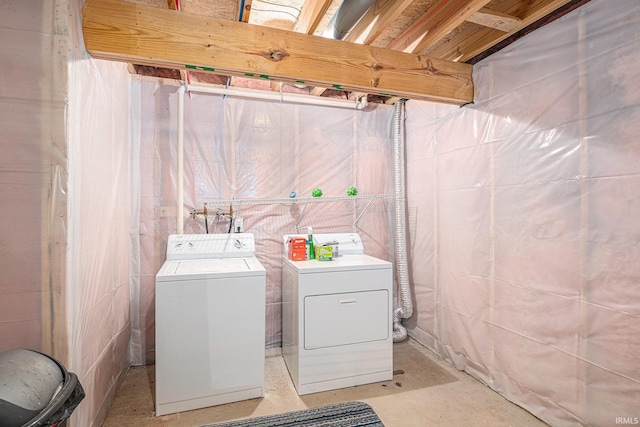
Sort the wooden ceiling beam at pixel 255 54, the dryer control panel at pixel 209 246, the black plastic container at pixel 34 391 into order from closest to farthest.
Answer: the black plastic container at pixel 34 391 → the wooden ceiling beam at pixel 255 54 → the dryer control panel at pixel 209 246

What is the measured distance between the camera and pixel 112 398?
1870 millimetres

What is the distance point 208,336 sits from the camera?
1.77 m

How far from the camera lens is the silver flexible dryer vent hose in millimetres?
2732

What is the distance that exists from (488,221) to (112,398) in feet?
8.91

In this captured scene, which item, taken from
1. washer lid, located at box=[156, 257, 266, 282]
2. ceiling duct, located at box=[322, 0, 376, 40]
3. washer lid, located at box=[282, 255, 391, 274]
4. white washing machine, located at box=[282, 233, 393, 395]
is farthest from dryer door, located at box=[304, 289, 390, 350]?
ceiling duct, located at box=[322, 0, 376, 40]

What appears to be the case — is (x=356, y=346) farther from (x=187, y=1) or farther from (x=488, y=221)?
(x=187, y=1)

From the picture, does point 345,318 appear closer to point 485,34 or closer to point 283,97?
point 283,97

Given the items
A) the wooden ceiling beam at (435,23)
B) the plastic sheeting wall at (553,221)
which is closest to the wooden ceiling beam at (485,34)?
the plastic sheeting wall at (553,221)

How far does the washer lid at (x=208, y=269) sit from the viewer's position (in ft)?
5.68

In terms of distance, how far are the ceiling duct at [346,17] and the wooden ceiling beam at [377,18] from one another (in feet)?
0.32

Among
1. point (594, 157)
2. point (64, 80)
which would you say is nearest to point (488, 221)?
point (594, 157)

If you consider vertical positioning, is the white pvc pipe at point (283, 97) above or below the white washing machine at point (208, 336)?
above

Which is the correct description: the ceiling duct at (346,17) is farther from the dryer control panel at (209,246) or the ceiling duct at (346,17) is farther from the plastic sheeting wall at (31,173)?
the dryer control panel at (209,246)

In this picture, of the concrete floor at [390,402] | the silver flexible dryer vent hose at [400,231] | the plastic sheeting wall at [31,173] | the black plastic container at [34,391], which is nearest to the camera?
the black plastic container at [34,391]
